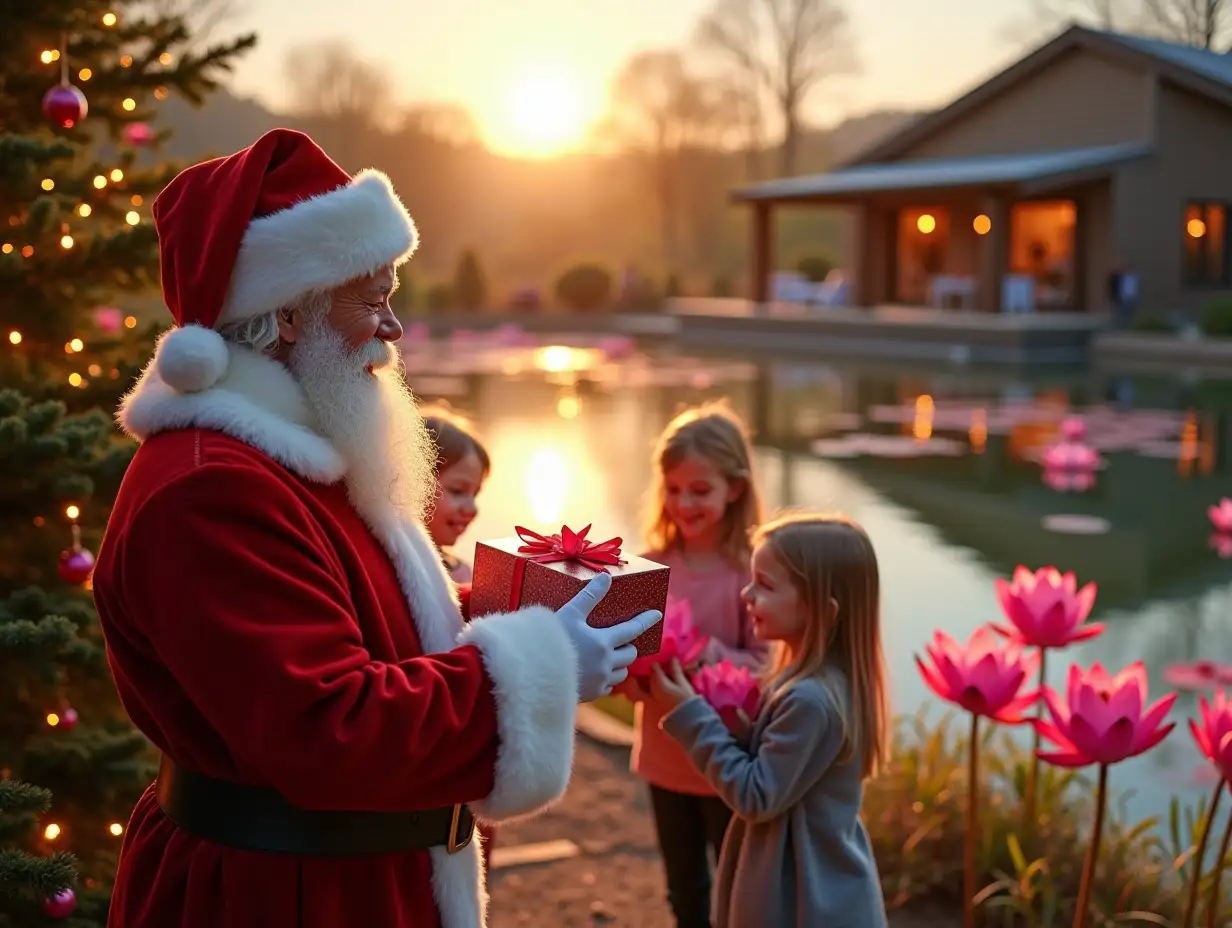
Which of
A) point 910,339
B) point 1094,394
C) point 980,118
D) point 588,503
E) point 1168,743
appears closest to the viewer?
point 1168,743

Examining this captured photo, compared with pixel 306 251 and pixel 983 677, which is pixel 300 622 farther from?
pixel 983 677

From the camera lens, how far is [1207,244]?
23531 millimetres

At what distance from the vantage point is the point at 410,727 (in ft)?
4.85

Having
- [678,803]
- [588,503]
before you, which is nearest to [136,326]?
[678,803]

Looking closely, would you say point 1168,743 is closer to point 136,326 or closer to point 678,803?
point 678,803

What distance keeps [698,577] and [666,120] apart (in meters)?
52.8

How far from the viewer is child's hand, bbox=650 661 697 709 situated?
2365 millimetres

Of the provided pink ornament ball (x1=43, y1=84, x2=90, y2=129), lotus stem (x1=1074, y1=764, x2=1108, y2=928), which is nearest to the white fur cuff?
lotus stem (x1=1074, y1=764, x2=1108, y2=928)

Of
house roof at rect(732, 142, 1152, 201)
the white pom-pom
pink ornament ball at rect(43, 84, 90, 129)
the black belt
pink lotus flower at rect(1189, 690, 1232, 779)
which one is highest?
house roof at rect(732, 142, 1152, 201)

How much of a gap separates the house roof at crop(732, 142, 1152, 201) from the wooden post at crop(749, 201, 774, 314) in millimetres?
503

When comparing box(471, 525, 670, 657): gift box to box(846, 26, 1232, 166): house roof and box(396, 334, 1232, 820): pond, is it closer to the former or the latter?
box(396, 334, 1232, 820): pond

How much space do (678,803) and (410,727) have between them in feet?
5.20

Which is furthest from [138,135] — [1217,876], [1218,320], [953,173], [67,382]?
[953,173]

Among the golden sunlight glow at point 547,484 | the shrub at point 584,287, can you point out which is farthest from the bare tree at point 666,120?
the golden sunlight glow at point 547,484
